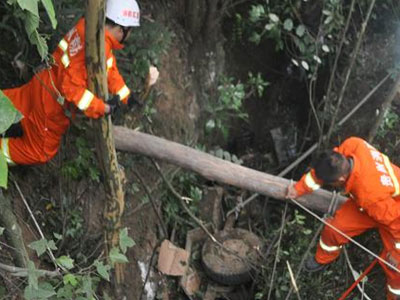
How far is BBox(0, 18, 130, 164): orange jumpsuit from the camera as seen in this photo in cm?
305

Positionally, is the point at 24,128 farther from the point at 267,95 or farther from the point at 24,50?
the point at 267,95

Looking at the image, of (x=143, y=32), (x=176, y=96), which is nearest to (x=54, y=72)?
(x=143, y=32)

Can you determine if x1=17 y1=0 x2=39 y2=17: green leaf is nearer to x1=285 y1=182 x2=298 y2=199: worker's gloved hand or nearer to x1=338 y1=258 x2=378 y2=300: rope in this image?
x1=285 y1=182 x2=298 y2=199: worker's gloved hand

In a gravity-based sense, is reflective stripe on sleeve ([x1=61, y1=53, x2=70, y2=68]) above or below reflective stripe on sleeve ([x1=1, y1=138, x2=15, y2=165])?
above

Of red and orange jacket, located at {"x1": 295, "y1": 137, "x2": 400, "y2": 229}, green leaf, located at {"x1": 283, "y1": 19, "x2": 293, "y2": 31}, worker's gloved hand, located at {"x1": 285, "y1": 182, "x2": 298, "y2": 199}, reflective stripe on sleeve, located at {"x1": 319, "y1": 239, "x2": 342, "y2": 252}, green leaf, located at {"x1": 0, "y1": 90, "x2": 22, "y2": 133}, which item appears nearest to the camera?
green leaf, located at {"x1": 0, "y1": 90, "x2": 22, "y2": 133}

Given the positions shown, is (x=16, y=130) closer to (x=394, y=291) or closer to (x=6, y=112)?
(x=6, y=112)

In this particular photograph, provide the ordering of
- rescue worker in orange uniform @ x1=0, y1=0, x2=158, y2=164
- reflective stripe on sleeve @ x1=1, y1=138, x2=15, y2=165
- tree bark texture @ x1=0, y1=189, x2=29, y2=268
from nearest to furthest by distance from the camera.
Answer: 1. tree bark texture @ x1=0, y1=189, x2=29, y2=268
2. rescue worker in orange uniform @ x1=0, y1=0, x2=158, y2=164
3. reflective stripe on sleeve @ x1=1, y1=138, x2=15, y2=165

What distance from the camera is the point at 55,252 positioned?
12.3ft

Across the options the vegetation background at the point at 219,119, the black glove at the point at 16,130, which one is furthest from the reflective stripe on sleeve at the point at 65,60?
the black glove at the point at 16,130

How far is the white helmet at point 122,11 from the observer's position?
10.2 ft

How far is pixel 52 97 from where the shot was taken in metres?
3.38

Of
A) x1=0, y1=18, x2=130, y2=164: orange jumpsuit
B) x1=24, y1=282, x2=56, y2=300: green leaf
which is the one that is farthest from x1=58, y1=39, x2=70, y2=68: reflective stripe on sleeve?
x1=24, y1=282, x2=56, y2=300: green leaf

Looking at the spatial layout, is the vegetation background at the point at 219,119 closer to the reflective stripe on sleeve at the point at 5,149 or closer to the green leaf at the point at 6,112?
the reflective stripe on sleeve at the point at 5,149

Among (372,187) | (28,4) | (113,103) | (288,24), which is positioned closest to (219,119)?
(288,24)
